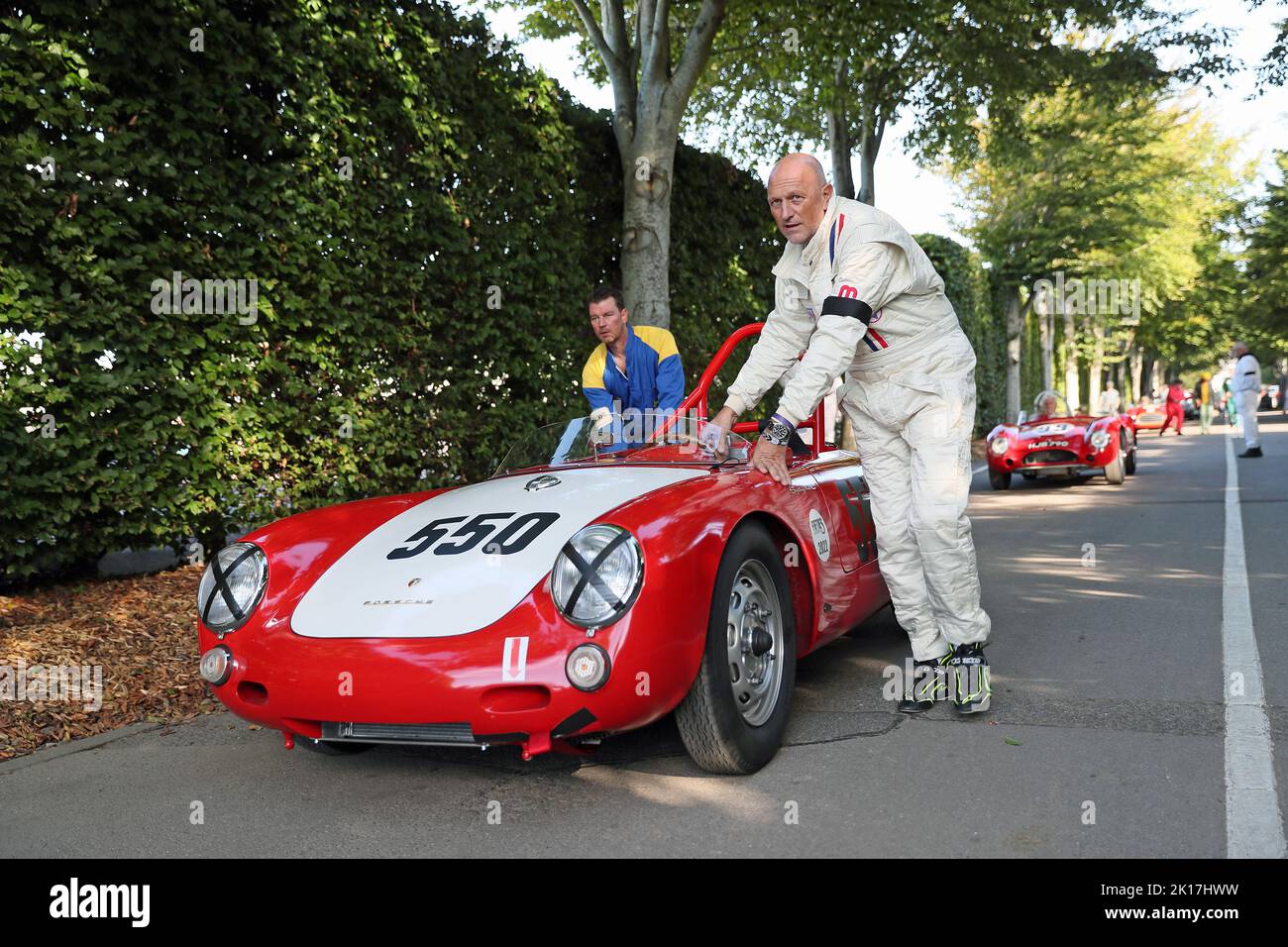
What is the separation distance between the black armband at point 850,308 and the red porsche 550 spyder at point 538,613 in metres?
0.62

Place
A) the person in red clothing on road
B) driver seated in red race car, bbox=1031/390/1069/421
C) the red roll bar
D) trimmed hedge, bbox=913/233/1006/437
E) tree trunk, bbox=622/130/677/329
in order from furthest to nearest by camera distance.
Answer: the person in red clothing on road → trimmed hedge, bbox=913/233/1006/437 → driver seated in red race car, bbox=1031/390/1069/421 → tree trunk, bbox=622/130/677/329 → the red roll bar

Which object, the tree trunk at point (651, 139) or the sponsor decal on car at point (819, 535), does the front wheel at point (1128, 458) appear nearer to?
the tree trunk at point (651, 139)

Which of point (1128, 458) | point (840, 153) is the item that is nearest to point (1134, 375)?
point (1128, 458)

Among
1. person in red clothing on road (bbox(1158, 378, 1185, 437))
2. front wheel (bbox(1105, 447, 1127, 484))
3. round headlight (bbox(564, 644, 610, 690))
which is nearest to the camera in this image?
round headlight (bbox(564, 644, 610, 690))

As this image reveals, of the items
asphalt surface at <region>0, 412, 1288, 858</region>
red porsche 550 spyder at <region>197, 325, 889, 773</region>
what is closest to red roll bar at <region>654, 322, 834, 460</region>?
red porsche 550 spyder at <region>197, 325, 889, 773</region>

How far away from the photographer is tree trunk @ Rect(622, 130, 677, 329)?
9.28 meters

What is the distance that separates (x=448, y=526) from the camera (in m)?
3.35

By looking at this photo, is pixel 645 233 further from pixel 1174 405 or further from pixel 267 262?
pixel 1174 405

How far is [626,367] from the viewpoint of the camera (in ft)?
17.2

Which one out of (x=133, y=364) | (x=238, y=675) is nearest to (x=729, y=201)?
(x=133, y=364)

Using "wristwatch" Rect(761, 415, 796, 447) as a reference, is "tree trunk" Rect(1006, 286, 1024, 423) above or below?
above

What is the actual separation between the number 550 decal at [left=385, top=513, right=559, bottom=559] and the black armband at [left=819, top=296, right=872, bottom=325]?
120 centimetres

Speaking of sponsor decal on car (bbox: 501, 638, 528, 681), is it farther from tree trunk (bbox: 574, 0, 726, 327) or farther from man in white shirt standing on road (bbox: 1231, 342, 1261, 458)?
man in white shirt standing on road (bbox: 1231, 342, 1261, 458)

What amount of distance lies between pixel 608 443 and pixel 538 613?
5.21 ft
